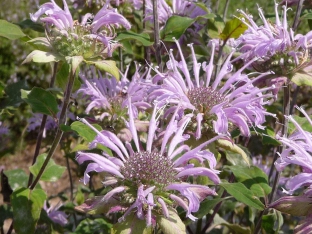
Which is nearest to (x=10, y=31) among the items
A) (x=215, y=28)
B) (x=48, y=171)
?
(x=48, y=171)

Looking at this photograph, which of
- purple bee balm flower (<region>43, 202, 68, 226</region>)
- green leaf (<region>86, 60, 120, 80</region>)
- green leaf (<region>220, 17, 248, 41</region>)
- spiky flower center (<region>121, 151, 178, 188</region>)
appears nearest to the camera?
spiky flower center (<region>121, 151, 178, 188</region>)

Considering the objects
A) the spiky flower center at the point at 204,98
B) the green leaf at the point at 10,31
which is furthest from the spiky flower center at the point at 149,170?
the green leaf at the point at 10,31

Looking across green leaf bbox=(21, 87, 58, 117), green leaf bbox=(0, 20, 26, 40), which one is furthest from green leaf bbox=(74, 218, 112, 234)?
green leaf bbox=(0, 20, 26, 40)

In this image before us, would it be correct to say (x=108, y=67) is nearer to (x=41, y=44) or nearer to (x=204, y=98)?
(x=41, y=44)

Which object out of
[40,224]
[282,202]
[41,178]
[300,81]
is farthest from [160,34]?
[40,224]

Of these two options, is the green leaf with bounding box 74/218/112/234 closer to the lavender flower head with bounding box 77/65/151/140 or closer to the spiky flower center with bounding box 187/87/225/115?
the lavender flower head with bounding box 77/65/151/140
